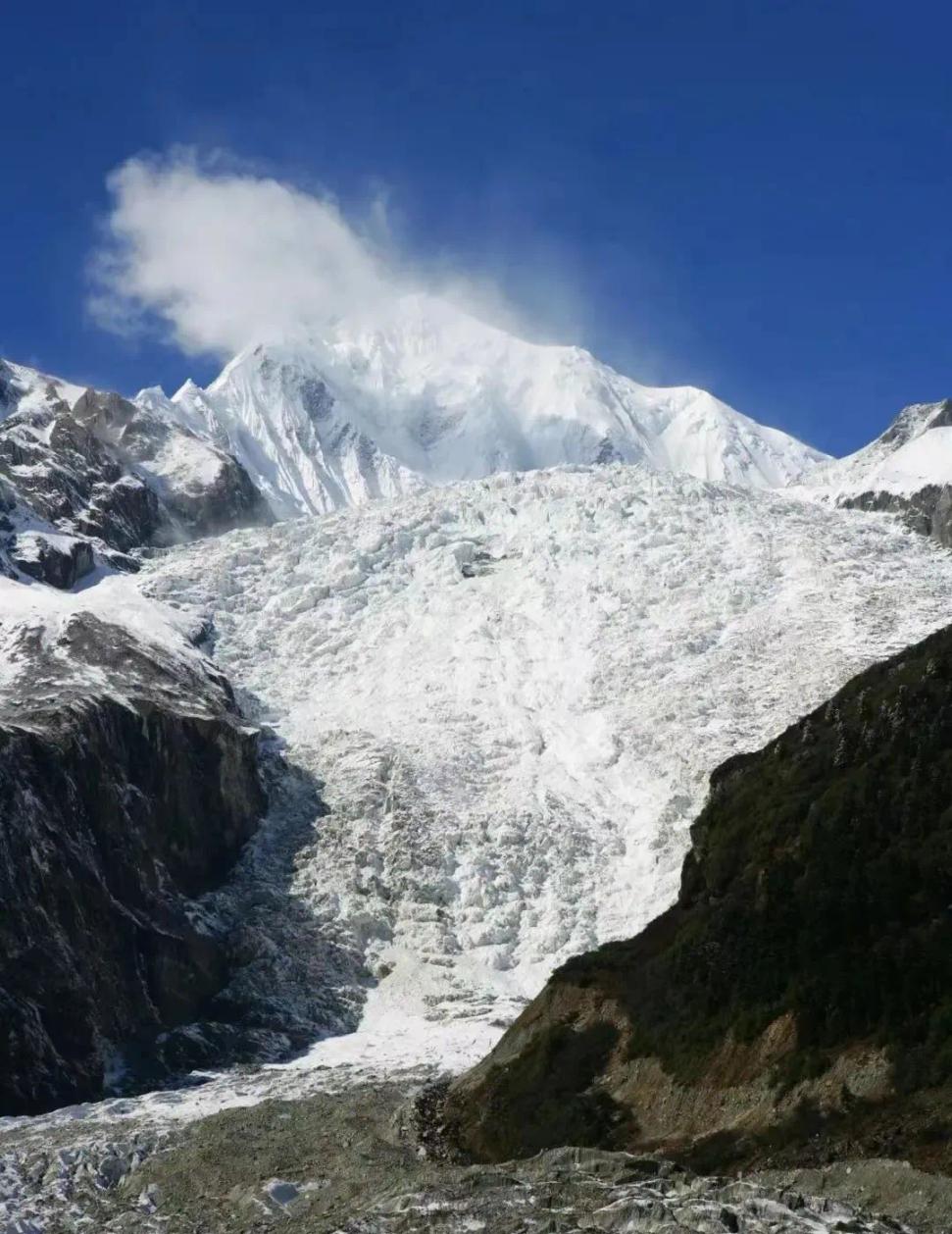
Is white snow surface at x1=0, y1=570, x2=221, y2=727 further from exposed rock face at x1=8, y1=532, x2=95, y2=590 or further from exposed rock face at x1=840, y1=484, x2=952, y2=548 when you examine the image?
exposed rock face at x1=840, y1=484, x2=952, y2=548

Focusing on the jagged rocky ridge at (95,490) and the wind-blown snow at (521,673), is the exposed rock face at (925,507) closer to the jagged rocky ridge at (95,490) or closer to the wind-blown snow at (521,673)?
the wind-blown snow at (521,673)

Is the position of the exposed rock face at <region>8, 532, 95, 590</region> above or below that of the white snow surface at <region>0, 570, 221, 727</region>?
above

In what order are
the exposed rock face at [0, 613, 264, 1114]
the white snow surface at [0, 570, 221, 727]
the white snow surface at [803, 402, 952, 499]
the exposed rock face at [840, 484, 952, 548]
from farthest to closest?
the white snow surface at [803, 402, 952, 499] < the exposed rock face at [840, 484, 952, 548] < the white snow surface at [0, 570, 221, 727] < the exposed rock face at [0, 613, 264, 1114]

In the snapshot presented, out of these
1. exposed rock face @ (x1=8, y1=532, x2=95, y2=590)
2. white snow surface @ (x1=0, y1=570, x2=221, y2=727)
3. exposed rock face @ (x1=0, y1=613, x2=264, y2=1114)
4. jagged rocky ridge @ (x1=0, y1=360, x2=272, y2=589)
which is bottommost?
exposed rock face @ (x1=0, y1=613, x2=264, y2=1114)

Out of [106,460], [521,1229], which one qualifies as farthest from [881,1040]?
[106,460]

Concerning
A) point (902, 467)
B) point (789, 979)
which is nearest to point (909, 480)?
point (902, 467)

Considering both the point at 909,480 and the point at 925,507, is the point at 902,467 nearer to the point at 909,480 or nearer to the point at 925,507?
the point at 909,480

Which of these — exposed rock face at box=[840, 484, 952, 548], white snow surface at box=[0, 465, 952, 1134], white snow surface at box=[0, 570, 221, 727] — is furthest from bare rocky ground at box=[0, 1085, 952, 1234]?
exposed rock face at box=[840, 484, 952, 548]

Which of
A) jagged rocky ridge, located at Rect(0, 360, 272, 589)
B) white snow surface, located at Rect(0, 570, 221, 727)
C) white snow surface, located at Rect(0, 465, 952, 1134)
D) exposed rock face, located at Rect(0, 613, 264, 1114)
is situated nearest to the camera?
exposed rock face, located at Rect(0, 613, 264, 1114)

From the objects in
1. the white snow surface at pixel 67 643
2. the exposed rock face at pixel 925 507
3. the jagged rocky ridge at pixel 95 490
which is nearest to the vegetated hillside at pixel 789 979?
the white snow surface at pixel 67 643
